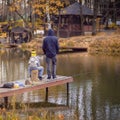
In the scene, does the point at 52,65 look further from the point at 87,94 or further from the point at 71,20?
the point at 71,20

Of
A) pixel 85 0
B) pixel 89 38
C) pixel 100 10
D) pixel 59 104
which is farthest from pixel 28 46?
pixel 59 104

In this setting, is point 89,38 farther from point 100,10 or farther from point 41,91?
point 41,91

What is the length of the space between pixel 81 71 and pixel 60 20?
33.8 m

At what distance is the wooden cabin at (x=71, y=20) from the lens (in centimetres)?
5856

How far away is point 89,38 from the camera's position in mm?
48125

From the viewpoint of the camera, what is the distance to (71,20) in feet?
196

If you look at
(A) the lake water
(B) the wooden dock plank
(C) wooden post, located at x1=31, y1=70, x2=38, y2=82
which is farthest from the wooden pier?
(A) the lake water

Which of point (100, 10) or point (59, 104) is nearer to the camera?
point (59, 104)

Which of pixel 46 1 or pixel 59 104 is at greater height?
pixel 46 1

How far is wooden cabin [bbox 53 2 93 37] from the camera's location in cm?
5856

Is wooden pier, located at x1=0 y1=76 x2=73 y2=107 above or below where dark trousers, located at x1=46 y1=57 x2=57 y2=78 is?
below

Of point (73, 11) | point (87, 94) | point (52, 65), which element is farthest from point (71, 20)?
point (52, 65)

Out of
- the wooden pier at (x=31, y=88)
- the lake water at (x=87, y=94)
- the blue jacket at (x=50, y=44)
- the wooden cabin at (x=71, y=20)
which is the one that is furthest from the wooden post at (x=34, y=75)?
the wooden cabin at (x=71, y=20)

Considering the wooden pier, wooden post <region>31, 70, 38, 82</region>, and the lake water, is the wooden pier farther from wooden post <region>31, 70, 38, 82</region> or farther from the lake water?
the lake water
